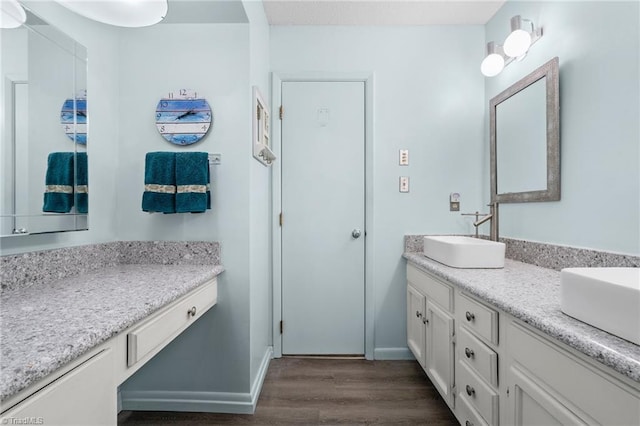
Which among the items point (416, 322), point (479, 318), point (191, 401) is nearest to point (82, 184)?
point (191, 401)

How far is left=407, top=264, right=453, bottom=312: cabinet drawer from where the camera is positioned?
1593mm

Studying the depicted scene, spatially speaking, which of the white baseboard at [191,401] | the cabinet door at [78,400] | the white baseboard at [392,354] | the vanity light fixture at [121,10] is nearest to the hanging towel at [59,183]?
the vanity light fixture at [121,10]

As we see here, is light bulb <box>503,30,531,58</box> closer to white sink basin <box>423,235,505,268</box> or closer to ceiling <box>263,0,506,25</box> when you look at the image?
ceiling <box>263,0,506,25</box>

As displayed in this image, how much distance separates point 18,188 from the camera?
1.12 metres

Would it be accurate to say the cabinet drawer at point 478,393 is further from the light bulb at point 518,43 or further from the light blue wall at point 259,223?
the light bulb at point 518,43

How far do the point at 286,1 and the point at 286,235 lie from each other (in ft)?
5.28

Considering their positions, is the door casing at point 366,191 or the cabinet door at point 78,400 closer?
the cabinet door at point 78,400

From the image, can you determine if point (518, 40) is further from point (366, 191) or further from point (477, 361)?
point (477, 361)

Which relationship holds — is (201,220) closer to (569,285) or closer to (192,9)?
(192,9)

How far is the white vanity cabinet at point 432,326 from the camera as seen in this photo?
5.22 ft

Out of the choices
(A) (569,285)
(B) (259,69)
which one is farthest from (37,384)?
(B) (259,69)

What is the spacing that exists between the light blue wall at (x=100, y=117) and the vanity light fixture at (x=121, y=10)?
18.2 inches

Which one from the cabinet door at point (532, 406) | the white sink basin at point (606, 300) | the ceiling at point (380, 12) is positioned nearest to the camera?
the white sink basin at point (606, 300)

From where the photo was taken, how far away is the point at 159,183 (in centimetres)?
161
